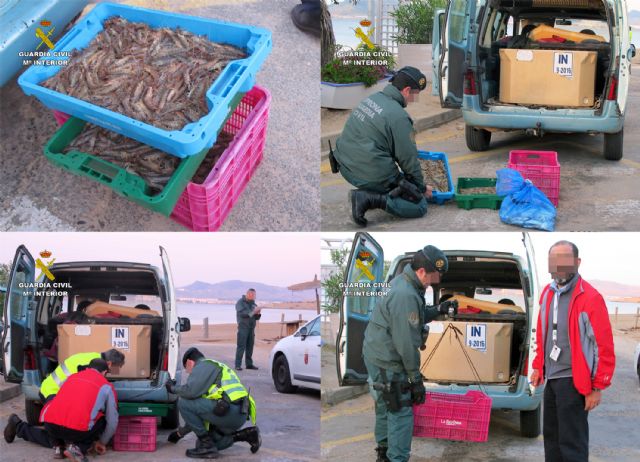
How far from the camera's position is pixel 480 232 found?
25.3 feet

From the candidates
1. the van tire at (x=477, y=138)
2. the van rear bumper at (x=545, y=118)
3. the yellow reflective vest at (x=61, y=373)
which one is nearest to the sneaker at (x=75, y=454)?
the yellow reflective vest at (x=61, y=373)

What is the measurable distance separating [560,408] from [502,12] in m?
5.52

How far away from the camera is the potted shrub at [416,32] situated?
1182 cm

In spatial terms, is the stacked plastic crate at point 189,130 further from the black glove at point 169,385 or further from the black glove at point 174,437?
the black glove at point 174,437

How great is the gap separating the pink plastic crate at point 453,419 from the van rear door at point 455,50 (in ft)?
11.9

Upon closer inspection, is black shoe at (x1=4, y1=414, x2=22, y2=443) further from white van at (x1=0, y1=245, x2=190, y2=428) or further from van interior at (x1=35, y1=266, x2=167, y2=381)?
van interior at (x1=35, y1=266, x2=167, y2=381)

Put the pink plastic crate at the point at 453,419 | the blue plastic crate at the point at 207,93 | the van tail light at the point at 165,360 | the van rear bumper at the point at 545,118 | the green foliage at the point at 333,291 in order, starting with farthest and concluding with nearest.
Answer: the green foliage at the point at 333,291
the van rear bumper at the point at 545,118
the van tail light at the point at 165,360
the blue plastic crate at the point at 207,93
the pink plastic crate at the point at 453,419

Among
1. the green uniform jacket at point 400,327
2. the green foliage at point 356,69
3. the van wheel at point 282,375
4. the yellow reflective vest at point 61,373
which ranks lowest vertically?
the van wheel at point 282,375

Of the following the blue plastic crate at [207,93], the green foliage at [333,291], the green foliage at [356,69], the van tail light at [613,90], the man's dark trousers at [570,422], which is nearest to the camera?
the man's dark trousers at [570,422]

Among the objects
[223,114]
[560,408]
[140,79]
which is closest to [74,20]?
[140,79]

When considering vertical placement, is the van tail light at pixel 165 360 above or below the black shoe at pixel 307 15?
below

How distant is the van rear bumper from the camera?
8609mm

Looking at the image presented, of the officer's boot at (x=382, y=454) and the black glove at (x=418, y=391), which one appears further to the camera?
the officer's boot at (x=382, y=454)

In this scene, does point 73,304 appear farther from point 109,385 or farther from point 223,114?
point 223,114
